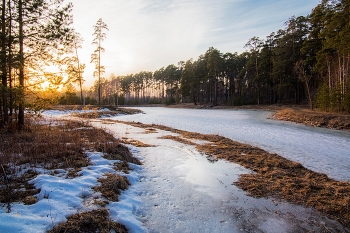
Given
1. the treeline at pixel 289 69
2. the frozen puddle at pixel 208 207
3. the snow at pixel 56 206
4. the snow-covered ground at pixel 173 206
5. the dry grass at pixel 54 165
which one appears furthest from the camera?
the treeline at pixel 289 69

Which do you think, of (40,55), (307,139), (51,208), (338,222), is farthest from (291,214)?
(40,55)

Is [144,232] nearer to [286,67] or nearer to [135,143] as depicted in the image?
[135,143]

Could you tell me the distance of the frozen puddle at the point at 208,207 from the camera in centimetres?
314

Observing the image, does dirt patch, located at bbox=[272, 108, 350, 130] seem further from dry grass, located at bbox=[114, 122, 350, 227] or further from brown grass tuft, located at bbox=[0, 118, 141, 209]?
brown grass tuft, located at bbox=[0, 118, 141, 209]

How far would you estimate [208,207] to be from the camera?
3.72 meters

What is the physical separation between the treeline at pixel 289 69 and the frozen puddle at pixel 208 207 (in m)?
16.2

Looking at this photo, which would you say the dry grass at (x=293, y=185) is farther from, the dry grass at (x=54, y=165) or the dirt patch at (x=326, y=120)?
the dirt patch at (x=326, y=120)

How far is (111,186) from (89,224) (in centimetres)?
133

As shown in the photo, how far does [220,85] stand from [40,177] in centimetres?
5452

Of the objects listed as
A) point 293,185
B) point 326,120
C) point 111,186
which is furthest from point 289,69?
point 111,186

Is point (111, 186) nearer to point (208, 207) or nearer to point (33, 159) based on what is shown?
point (208, 207)

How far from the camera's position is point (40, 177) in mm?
4004

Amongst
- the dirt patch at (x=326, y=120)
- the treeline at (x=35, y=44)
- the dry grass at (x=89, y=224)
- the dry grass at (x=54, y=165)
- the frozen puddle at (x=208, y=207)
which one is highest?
the treeline at (x=35, y=44)

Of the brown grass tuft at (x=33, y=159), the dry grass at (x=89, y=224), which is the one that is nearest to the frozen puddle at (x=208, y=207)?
the dry grass at (x=89, y=224)
